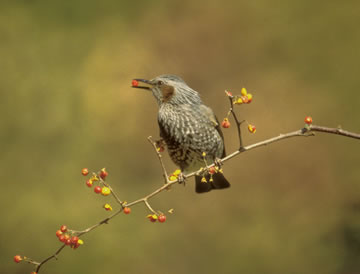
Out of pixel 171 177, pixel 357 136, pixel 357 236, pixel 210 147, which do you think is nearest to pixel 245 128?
pixel 210 147

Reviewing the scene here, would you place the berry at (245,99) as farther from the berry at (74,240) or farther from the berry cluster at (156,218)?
the berry at (74,240)

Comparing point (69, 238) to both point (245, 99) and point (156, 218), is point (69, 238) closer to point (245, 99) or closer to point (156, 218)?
point (156, 218)

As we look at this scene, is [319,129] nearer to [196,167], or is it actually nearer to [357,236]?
[196,167]

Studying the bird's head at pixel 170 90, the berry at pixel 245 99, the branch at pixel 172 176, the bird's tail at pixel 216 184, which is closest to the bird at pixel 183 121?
the bird's head at pixel 170 90

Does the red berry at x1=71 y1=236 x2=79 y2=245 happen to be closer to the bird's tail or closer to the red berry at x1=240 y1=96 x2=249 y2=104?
the red berry at x1=240 y1=96 x2=249 y2=104

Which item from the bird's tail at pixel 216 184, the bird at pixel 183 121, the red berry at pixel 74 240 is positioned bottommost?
the red berry at pixel 74 240

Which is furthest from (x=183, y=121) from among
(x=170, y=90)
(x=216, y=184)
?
(x=216, y=184)

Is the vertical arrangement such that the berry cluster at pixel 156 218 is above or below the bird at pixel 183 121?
below

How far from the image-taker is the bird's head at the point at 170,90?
200 centimetres

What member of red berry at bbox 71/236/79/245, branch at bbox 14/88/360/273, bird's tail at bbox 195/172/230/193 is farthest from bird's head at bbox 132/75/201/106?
red berry at bbox 71/236/79/245

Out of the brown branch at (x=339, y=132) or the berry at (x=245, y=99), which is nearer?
the brown branch at (x=339, y=132)

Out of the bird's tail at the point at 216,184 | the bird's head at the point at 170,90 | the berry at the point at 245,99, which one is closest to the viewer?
the berry at the point at 245,99

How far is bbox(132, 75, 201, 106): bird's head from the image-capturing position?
200 centimetres

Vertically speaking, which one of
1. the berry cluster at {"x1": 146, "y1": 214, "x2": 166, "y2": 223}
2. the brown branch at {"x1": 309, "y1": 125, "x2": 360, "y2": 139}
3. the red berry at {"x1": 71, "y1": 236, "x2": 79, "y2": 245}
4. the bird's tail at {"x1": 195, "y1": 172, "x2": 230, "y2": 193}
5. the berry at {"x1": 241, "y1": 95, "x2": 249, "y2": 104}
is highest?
the bird's tail at {"x1": 195, "y1": 172, "x2": 230, "y2": 193}
